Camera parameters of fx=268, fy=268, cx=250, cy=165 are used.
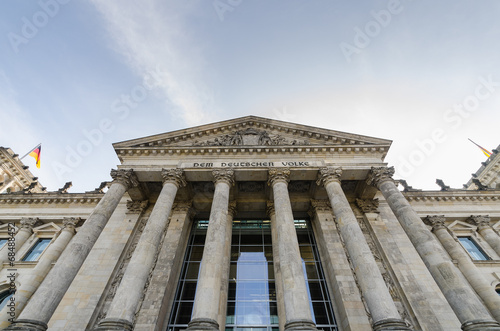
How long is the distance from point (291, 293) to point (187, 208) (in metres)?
10.4

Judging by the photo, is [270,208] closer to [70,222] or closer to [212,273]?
[212,273]

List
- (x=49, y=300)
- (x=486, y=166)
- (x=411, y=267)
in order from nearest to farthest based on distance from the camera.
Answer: (x=49, y=300)
(x=411, y=267)
(x=486, y=166)

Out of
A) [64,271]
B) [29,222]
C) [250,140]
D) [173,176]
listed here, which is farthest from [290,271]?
[29,222]

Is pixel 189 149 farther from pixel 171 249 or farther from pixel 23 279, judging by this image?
pixel 23 279

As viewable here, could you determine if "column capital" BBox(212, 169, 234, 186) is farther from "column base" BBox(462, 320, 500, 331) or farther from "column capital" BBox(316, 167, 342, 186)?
"column base" BBox(462, 320, 500, 331)

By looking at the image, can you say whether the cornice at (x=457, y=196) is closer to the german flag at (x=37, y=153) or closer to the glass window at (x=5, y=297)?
the glass window at (x=5, y=297)

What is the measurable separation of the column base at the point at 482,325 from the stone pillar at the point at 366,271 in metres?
2.32

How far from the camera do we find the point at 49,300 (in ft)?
37.2

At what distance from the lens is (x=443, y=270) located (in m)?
12.4

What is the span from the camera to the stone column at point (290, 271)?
10.8 meters

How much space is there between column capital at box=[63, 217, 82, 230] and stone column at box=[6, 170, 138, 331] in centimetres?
804

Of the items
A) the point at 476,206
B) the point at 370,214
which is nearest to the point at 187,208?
the point at 370,214

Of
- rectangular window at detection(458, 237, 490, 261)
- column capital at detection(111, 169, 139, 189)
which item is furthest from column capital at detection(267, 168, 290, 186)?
rectangular window at detection(458, 237, 490, 261)

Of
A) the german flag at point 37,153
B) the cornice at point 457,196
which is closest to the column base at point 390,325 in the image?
the cornice at point 457,196
